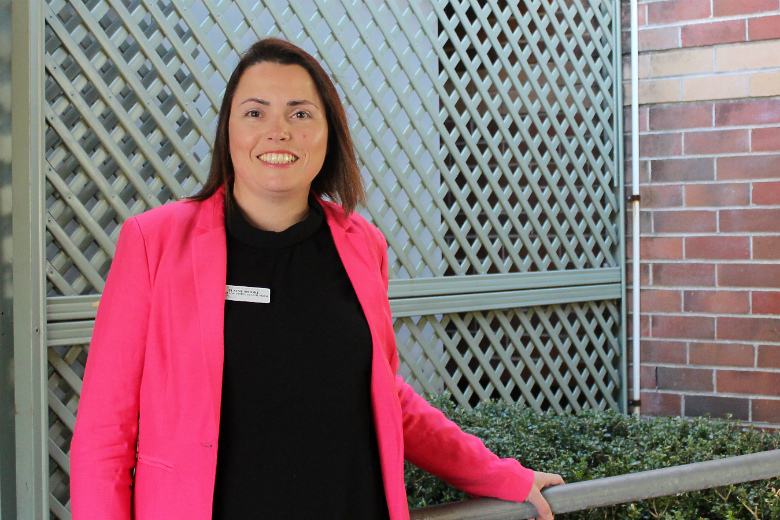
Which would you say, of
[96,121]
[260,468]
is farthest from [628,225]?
[260,468]

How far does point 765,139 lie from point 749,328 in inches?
35.9

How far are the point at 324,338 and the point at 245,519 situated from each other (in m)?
0.32

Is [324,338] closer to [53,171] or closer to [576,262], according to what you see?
[53,171]

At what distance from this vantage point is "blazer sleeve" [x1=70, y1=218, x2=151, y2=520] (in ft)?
3.72

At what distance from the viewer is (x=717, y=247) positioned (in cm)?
378

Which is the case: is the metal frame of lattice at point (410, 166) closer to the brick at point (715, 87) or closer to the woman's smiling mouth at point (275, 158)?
the brick at point (715, 87)

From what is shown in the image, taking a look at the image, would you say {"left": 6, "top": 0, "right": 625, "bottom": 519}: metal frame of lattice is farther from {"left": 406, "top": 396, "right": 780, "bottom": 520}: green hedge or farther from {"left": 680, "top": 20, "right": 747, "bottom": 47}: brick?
{"left": 406, "top": 396, "right": 780, "bottom": 520}: green hedge

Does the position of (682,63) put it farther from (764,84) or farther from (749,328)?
(749,328)

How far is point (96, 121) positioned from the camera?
267 cm

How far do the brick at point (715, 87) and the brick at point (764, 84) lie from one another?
0.03 meters

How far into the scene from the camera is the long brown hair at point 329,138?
1.41 meters

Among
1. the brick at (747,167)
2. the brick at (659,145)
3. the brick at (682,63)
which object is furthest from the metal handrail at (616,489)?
the brick at (682,63)

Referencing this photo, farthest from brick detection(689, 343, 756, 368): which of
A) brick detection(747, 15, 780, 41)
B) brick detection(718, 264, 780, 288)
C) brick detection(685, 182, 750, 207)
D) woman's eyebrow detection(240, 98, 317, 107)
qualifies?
woman's eyebrow detection(240, 98, 317, 107)

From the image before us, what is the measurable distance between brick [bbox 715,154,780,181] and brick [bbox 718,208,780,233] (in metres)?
→ 0.16
